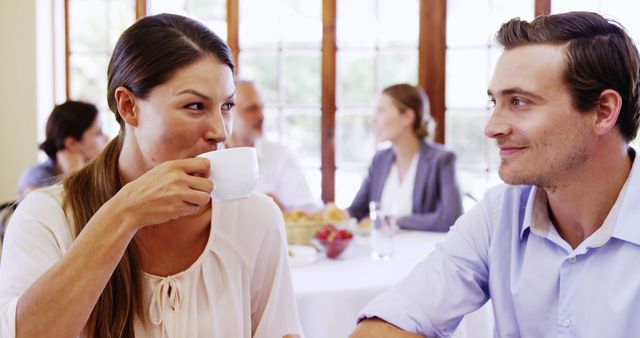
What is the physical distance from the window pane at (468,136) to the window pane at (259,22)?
52.0 inches

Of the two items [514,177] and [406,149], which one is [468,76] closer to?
[406,149]

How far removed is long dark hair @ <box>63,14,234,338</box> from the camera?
1.22 metres

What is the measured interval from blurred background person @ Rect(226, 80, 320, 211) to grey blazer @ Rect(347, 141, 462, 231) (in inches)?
13.7

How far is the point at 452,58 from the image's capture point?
427 cm

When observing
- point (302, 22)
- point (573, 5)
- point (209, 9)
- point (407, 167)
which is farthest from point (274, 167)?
point (573, 5)

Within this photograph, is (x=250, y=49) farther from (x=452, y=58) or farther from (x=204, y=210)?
(x=204, y=210)

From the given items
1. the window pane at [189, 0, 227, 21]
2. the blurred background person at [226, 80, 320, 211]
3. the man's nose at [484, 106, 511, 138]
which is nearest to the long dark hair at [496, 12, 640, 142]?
the man's nose at [484, 106, 511, 138]

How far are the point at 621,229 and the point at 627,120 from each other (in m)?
0.24

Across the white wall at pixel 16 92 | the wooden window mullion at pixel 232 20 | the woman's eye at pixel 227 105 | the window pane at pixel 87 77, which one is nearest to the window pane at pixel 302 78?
the wooden window mullion at pixel 232 20

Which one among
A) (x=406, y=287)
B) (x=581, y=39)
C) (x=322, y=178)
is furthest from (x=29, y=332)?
(x=322, y=178)

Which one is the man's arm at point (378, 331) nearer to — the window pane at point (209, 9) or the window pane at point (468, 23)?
the window pane at point (468, 23)

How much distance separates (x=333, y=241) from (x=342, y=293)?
0.37 m

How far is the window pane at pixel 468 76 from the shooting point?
4250 millimetres

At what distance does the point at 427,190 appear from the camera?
10.6 ft
